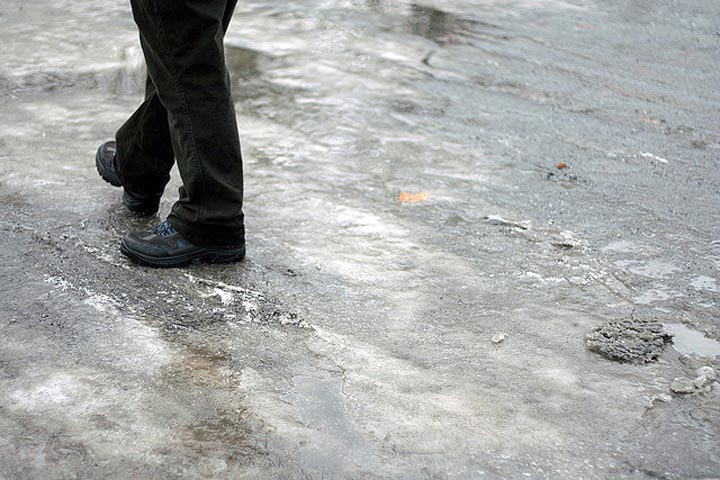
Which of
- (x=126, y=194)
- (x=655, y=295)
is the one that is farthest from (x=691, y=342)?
(x=126, y=194)

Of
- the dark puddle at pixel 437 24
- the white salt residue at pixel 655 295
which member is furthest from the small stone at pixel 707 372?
the dark puddle at pixel 437 24

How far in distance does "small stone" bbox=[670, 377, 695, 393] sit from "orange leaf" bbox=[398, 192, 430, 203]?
1.53m

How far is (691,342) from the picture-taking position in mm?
2762

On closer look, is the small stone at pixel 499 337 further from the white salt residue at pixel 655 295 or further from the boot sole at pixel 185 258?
the boot sole at pixel 185 258

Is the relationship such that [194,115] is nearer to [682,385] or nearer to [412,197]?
[412,197]

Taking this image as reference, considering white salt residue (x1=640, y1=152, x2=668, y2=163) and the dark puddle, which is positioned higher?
white salt residue (x1=640, y1=152, x2=668, y2=163)

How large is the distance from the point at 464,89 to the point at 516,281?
2428mm

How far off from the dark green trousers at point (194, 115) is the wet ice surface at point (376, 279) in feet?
0.66

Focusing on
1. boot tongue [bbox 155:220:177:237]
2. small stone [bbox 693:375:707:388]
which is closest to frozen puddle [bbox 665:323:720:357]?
small stone [bbox 693:375:707:388]

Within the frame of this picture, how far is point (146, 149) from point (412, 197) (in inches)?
45.3

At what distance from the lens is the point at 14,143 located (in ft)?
13.5

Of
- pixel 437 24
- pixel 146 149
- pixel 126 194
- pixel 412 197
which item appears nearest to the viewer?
pixel 146 149

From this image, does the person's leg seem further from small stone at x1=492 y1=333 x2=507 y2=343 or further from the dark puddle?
the dark puddle

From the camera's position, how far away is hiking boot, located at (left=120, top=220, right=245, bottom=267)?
3092 mm
